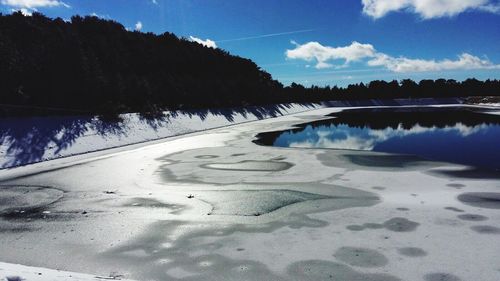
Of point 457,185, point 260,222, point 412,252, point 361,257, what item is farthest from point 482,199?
point 260,222

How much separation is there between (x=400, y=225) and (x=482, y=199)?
3.01 m

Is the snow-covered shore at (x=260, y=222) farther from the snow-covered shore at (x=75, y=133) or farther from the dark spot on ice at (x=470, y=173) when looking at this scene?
the snow-covered shore at (x=75, y=133)

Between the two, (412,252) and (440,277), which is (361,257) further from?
(440,277)

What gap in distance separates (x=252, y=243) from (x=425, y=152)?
1254 cm

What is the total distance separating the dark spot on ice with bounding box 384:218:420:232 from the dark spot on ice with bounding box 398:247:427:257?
831mm

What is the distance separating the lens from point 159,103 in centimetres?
3077

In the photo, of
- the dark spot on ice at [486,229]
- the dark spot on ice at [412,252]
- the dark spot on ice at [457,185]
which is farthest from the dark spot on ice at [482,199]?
the dark spot on ice at [412,252]

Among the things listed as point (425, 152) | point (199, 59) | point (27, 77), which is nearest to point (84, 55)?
point (27, 77)

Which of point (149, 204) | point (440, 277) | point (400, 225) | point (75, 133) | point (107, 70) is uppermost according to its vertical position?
point (107, 70)

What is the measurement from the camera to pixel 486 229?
677 centimetres

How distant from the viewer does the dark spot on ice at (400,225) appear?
694cm

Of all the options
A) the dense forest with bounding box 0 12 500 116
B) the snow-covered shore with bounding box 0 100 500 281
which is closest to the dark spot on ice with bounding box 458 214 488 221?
the snow-covered shore with bounding box 0 100 500 281

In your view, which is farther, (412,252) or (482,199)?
(482,199)

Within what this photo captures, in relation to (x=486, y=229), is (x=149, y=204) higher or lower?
higher
